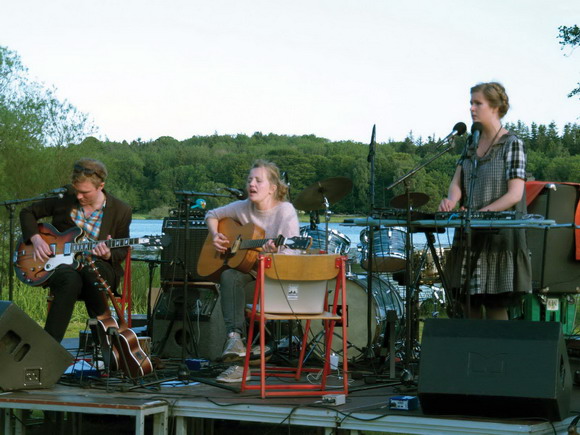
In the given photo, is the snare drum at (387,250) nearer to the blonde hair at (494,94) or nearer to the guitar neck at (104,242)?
the guitar neck at (104,242)

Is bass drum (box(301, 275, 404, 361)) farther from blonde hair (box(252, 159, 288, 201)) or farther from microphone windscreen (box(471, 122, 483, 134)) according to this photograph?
microphone windscreen (box(471, 122, 483, 134))

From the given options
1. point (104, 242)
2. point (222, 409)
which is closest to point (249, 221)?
point (104, 242)

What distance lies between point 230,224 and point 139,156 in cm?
1515

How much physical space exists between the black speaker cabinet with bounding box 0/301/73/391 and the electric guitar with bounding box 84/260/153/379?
1.32 ft

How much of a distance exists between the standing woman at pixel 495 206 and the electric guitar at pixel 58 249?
2.08 meters

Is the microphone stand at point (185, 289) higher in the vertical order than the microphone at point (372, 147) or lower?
lower

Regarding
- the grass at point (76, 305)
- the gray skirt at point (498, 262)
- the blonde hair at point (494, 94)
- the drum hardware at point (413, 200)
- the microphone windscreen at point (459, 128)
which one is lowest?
the grass at point (76, 305)

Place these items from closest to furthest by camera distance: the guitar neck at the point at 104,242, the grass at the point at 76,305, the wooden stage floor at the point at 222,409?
1. the wooden stage floor at the point at 222,409
2. the guitar neck at the point at 104,242
3. the grass at the point at 76,305

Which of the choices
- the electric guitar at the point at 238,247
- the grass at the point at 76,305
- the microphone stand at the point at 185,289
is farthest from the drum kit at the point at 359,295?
the grass at the point at 76,305

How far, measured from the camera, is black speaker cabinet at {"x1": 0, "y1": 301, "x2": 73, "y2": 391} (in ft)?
16.2

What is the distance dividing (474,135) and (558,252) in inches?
93.5

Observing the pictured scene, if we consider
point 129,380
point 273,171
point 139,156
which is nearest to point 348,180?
point 273,171

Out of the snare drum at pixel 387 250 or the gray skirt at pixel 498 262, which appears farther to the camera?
the snare drum at pixel 387 250

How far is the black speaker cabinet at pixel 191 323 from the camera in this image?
6.86m
